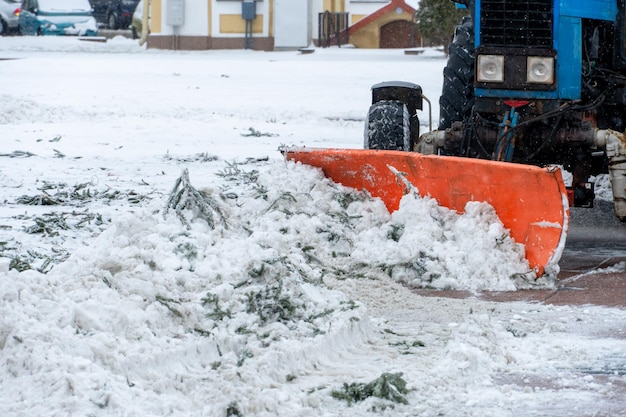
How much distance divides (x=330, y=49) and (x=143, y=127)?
2036 cm

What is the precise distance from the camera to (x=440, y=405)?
4305 millimetres

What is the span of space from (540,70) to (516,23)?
332 mm

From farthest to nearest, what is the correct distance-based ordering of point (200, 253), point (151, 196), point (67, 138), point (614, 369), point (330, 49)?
1. point (330, 49)
2. point (67, 138)
3. point (151, 196)
4. point (200, 253)
5. point (614, 369)

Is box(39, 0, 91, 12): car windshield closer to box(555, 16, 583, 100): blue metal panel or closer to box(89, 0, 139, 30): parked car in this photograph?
box(89, 0, 139, 30): parked car

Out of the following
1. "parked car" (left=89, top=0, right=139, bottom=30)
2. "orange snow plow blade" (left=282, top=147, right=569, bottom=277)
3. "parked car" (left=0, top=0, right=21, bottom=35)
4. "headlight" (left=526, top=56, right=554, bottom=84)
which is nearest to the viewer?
"orange snow plow blade" (left=282, top=147, right=569, bottom=277)

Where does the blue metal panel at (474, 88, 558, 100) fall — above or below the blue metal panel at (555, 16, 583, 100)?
below

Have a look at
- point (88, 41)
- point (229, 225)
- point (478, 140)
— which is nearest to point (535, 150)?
point (478, 140)

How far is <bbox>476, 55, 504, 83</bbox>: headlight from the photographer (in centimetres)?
754

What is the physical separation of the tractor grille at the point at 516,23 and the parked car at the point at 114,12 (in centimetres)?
3684

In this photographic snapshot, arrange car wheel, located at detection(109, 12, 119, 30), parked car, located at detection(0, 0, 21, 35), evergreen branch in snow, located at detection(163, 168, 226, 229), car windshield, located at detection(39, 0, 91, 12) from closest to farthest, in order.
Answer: evergreen branch in snow, located at detection(163, 168, 226, 229) < parked car, located at detection(0, 0, 21, 35) < car windshield, located at detection(39, 0, 91, 12) < car wheel, located at detection(109, 12, 119, 30)

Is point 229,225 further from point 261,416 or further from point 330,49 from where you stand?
point 330,49

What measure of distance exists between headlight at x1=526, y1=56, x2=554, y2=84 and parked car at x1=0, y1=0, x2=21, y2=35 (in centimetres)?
3214

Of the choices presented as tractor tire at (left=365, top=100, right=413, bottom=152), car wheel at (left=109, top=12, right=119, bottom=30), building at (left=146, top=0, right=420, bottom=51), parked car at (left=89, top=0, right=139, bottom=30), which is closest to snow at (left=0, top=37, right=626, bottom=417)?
tractor tire at (left=365, top=100, right=413, bottom=152)

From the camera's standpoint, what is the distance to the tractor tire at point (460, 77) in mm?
8109
